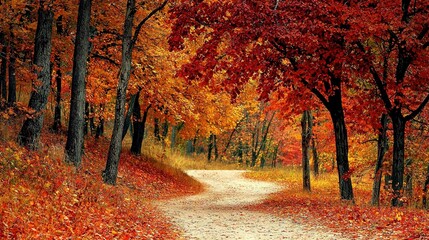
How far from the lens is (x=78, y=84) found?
1559cm

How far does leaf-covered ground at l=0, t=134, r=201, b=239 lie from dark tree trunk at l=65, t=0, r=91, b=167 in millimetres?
495

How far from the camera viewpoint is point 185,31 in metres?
15.5

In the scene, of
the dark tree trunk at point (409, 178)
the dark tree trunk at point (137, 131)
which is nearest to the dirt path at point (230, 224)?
the dark tree trunk at point (137, 131)

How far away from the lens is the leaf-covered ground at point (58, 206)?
27.1 feet

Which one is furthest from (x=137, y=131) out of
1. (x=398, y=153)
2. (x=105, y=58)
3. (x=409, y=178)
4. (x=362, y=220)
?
(x=362, y=220)

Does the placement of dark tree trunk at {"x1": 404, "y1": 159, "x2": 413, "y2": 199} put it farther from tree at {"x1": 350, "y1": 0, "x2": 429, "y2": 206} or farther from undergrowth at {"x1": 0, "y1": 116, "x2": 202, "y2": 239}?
undergrowth at {"x1": 0, "y1": 116, "x2": 202, "y2": 239}

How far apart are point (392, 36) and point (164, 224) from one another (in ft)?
30.3

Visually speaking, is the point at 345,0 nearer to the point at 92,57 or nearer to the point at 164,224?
the point at 164,224

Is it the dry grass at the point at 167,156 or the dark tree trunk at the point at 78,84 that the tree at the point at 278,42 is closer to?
the dark tree trunk at the point at 78,84

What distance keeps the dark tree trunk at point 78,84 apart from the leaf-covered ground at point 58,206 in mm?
495

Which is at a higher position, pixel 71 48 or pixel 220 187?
pixel 71 48

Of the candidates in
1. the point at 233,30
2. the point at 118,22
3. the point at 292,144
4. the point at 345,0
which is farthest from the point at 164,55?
the point at 292,144

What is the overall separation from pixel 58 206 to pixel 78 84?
6614 millimetres

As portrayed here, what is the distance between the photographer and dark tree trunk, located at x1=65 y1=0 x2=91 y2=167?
15.2m
